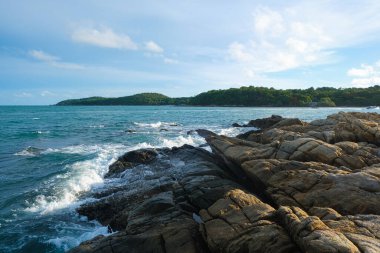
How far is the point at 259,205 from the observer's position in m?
11.0

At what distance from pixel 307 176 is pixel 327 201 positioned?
5.36 feet

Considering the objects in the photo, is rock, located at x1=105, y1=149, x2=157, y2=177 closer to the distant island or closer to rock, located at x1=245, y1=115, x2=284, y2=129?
rock, located at x1=245, y1=115, x2=284, y2=129

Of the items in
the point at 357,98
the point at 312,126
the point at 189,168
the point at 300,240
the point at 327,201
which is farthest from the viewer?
the point at 357,98

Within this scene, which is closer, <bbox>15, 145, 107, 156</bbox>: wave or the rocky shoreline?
the rocky shoreline

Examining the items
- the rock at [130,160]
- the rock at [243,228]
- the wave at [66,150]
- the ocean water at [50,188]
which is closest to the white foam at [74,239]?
the ocean water at [50,188]

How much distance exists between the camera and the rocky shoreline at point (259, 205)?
903cm

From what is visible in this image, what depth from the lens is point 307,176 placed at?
1346 centimetres

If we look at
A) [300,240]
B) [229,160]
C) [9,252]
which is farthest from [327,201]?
[9,252]

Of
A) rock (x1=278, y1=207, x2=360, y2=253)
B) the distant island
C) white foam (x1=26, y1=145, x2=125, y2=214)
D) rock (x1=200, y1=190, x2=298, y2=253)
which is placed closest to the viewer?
rock (x1=278, y1=207, x2=360, y2=253)

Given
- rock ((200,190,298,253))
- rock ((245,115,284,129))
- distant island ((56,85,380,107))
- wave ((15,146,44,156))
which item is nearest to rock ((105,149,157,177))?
wave ((15,146,44,156))

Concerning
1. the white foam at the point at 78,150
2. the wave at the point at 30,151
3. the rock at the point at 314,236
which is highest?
the rock at the point at 314,236

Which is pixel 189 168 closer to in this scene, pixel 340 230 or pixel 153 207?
pixel 153 207

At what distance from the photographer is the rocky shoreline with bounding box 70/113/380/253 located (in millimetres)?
9031

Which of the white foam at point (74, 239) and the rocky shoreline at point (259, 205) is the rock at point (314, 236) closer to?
the rocky shoreline at point (259, 205)
